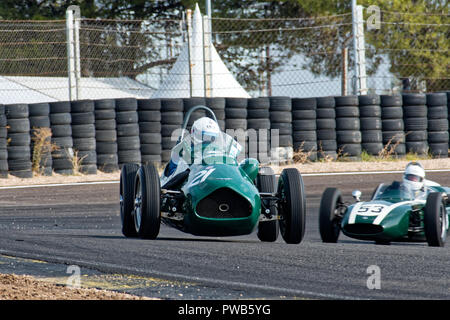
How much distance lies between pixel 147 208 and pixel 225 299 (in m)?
2.50

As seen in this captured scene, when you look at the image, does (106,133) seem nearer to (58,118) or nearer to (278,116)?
(58,118)

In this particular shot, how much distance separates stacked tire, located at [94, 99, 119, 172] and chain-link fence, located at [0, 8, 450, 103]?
738mm

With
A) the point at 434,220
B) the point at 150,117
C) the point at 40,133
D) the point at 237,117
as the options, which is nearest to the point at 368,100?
the point at 237,117

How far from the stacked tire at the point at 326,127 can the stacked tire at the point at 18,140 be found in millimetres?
5169

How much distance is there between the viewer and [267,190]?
775cm

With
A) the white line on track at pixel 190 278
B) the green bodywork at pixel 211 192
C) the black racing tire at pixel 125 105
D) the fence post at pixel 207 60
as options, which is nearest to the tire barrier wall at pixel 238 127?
the black racing tire at pixel 125 105

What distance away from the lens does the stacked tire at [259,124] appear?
1492cm

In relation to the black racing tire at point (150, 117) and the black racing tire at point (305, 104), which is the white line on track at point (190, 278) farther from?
the black racing tire at point (305, 104)

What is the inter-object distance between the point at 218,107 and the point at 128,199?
23.9 feet

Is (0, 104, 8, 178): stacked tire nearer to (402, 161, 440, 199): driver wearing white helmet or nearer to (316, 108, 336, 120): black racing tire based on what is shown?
(316, 108, 336, 120): black racing tire

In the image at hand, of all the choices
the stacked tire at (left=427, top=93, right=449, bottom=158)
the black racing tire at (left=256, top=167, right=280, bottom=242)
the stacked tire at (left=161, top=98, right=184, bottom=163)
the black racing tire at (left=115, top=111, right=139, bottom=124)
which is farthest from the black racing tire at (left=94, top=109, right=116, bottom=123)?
the black racing tire at (left=256, top=167, right=280, bottom=242)

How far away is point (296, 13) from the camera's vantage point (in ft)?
93.7
